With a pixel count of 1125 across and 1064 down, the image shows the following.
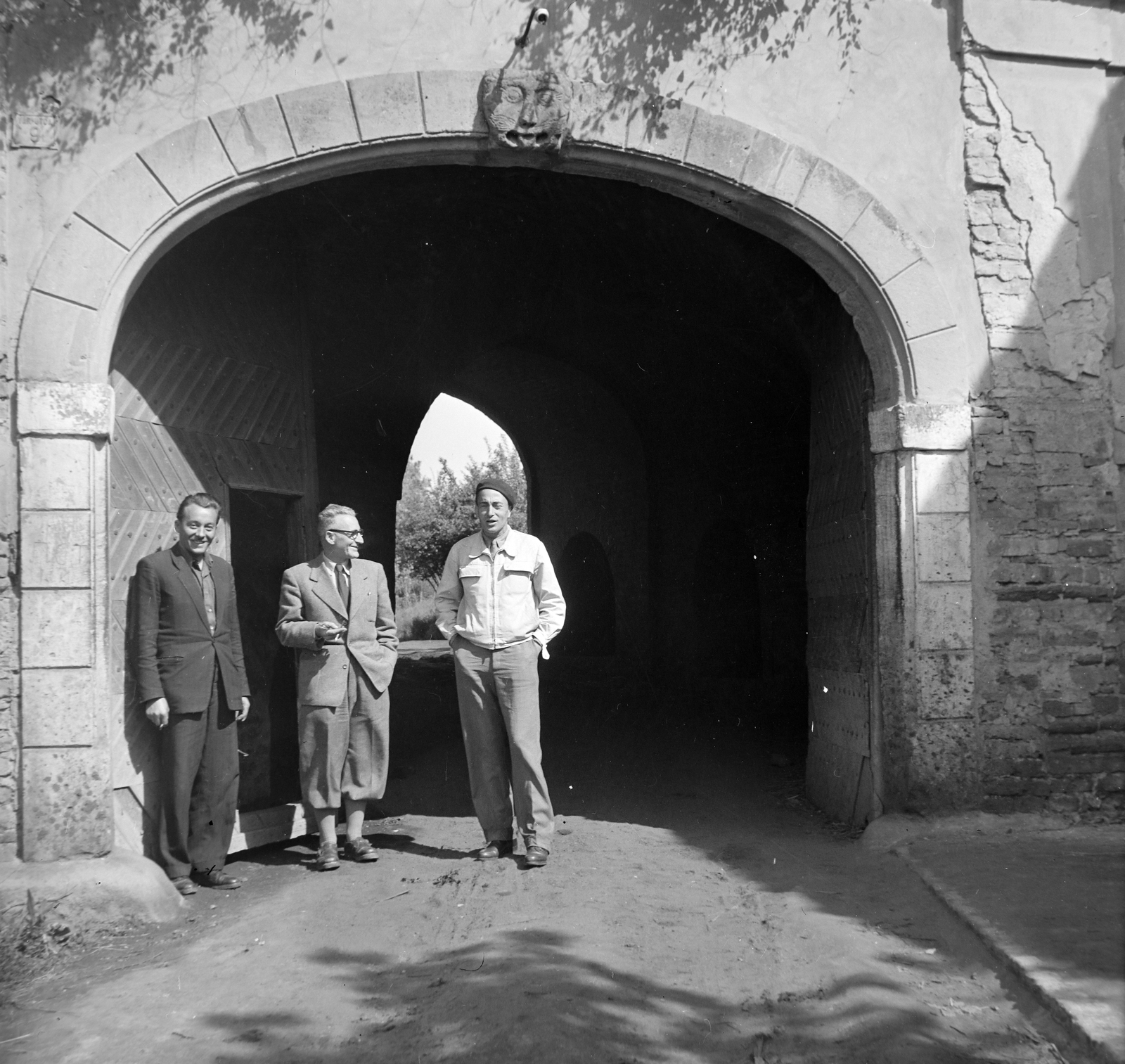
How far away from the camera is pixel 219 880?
4.86 metres

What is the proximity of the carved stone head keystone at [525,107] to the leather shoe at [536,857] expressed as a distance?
3.37m

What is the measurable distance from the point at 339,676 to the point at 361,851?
2.90 ft

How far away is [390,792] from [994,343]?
15.1 ft

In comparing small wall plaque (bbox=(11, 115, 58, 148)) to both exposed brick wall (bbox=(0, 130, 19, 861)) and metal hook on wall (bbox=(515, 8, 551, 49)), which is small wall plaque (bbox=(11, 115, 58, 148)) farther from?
metal hook on wall (bbox=(515, 8, 551, 49))

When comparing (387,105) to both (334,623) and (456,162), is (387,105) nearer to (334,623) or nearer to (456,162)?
(456,162)

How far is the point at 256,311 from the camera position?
6.24m

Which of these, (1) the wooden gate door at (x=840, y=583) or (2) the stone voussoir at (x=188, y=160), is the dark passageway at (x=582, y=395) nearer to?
(1) the wooden gate door at (x=840, y=583)

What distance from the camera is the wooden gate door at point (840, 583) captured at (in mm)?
5660

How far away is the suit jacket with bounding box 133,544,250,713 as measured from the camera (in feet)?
15.4

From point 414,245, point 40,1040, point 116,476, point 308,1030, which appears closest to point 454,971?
point 308,1030

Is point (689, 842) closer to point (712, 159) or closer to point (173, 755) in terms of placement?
point (173, 755)

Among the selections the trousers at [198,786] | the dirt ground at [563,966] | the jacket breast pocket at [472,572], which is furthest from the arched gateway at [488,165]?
the jacket breast pocket at [472,572]

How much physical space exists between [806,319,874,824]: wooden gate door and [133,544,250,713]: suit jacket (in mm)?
3256

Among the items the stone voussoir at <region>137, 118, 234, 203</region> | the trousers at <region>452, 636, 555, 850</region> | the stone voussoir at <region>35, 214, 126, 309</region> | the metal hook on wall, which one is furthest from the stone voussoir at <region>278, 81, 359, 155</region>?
the trousers at <region>452, 636, 555, 850</region>
